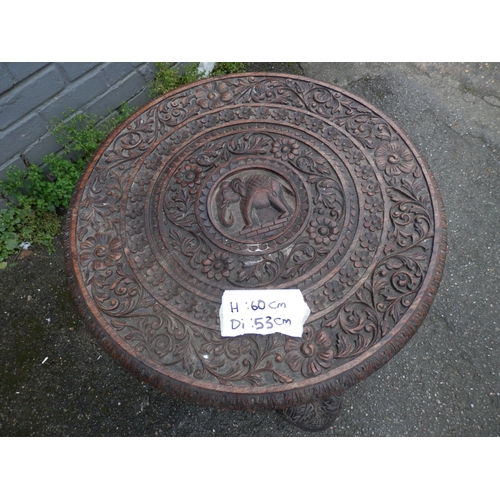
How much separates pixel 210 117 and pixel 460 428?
1871mm

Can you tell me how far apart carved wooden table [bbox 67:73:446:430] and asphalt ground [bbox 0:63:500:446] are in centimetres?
73

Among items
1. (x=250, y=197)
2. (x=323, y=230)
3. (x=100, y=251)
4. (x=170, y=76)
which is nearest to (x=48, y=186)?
(x=170, y=76)

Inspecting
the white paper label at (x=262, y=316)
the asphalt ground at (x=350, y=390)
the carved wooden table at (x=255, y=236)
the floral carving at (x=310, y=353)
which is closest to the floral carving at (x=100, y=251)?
the carved wooden table at (x=255, y=236)

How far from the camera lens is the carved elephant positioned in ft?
5.27

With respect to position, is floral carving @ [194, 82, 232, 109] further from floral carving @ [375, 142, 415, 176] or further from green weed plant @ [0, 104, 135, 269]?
green weed plant @ [0, 104, 135, 269]

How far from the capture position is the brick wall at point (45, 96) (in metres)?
2.17

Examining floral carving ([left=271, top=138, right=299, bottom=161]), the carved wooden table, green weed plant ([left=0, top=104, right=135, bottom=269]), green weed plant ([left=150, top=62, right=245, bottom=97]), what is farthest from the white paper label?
green weed plant ([left=150, top=62, right=245, bottom=97])

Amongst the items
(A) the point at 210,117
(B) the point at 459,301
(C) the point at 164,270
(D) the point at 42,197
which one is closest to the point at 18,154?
(D) the point at 42,197

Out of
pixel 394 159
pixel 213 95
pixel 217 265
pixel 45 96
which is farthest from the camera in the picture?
pixel 45 96

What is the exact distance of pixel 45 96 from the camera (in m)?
2.31

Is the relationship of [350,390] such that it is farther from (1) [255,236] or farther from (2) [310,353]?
(1) [255,236]

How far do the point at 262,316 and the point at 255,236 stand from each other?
0.33 m

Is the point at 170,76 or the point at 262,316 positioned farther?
the point at 170,76

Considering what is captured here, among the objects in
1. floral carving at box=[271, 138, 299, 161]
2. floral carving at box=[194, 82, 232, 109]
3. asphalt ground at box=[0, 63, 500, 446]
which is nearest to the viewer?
floral carving at box=[271, 138, 299, 161]
